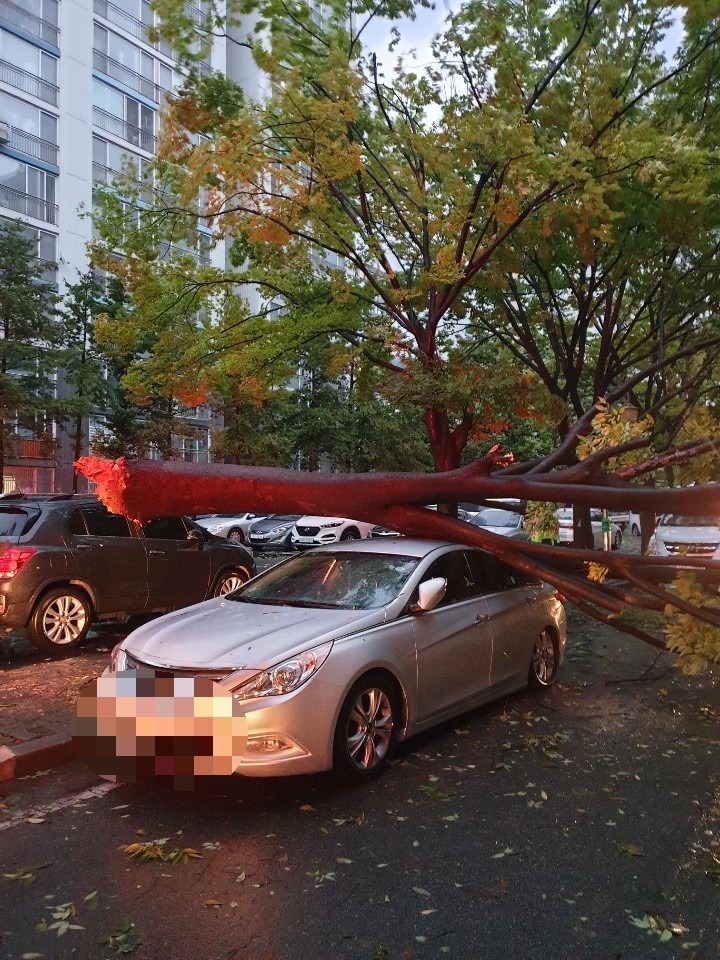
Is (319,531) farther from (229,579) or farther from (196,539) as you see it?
(196,539)

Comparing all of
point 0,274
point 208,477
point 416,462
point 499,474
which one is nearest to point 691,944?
point 499,474

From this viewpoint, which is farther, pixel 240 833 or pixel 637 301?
pixel 637 301

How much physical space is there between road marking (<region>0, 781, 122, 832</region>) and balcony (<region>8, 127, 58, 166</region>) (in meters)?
35.4

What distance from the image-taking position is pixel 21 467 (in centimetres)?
3450

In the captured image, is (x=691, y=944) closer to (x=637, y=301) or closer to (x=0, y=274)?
(x=637, y=301)

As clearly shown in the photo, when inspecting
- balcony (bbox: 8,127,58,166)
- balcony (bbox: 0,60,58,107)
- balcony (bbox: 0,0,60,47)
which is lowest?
balcony (bbox: 8,127,58,166)

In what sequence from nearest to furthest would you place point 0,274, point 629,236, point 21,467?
point 629,236 → point 0,274 → point 21,467

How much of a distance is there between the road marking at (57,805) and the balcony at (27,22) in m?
37.3

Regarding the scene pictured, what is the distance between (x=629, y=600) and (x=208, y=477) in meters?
3.18

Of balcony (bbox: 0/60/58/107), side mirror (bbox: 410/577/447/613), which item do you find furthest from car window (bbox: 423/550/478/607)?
balcony (bbox: 0/60/58/107)

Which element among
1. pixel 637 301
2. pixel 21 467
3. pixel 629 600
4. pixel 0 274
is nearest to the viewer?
pixel 629 600

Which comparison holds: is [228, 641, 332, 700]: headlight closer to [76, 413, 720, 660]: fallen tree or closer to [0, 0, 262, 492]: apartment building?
[76, 413, 720, 660]: fallen tree

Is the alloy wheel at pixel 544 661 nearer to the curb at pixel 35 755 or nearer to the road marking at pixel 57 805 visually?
the road marking at pixel 57 805

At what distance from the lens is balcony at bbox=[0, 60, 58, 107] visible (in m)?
33.5
